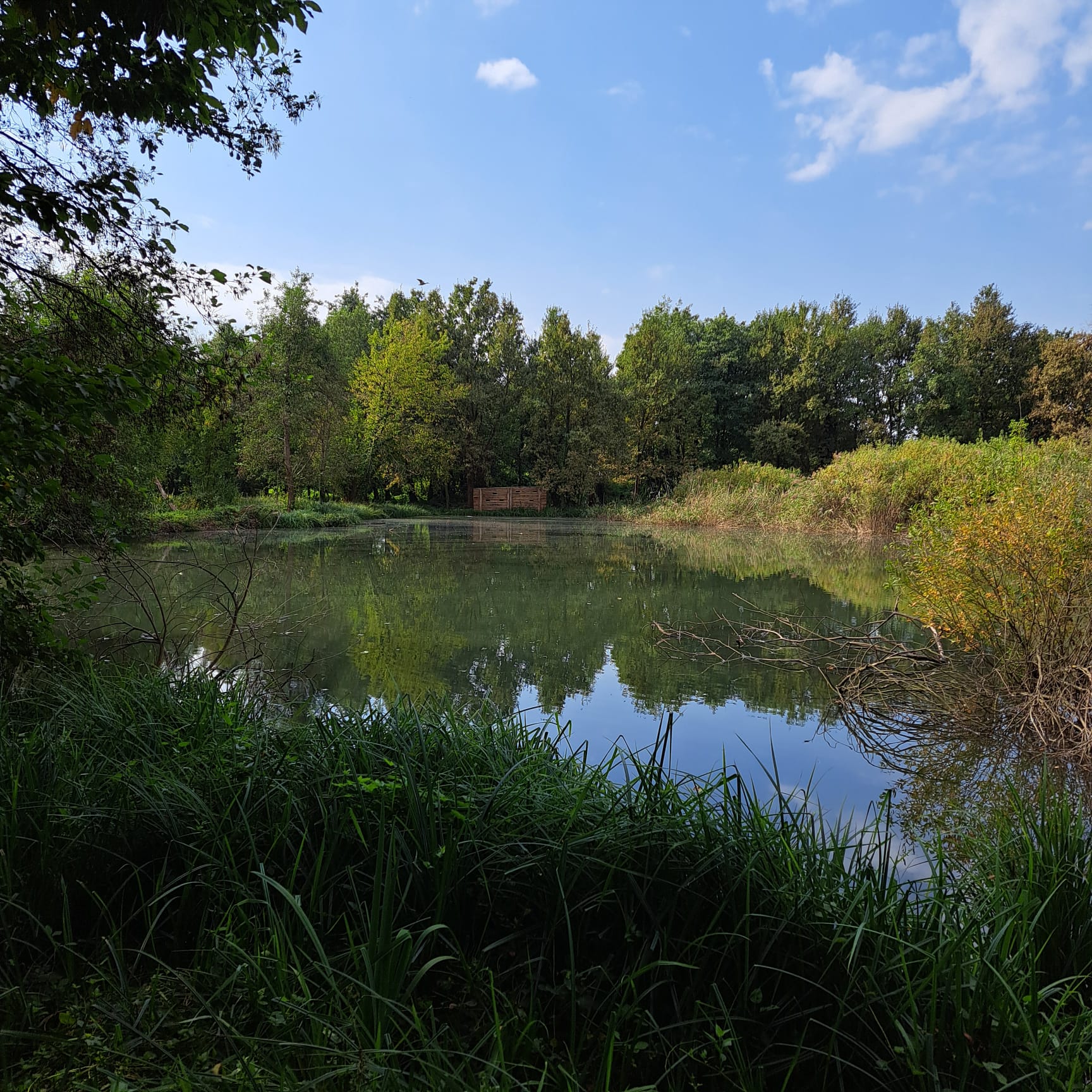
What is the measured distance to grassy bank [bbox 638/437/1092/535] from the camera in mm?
15305

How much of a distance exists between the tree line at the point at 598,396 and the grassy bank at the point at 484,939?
64.5ft

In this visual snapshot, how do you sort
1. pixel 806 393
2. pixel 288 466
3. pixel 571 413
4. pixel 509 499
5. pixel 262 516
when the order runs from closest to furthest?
pixel 262 516 < pixel 288 466 < pixel 571 413 < pixel 509 499 < pixel 806 393

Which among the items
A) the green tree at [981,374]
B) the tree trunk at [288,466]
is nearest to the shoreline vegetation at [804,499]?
the tree trunk at [288,466]

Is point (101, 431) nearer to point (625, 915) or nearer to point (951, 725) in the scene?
point (625, 915)

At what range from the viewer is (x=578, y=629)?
708 centimetres

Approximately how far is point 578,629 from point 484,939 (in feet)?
17.3

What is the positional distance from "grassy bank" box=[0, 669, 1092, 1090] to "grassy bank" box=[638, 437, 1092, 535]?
11.1 m

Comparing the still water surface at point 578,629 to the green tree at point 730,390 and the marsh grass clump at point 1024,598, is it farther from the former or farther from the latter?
the green tree at point 730,390

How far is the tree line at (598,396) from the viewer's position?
22594 millimetres

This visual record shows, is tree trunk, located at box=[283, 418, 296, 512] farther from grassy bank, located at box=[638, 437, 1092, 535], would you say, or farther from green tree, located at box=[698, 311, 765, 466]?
green tree, located at box=[698, 311, 765, 466]

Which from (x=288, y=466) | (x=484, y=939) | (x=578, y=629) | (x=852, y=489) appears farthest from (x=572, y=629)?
(x=288, y=466)

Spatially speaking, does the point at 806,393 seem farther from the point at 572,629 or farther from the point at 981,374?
the point at 572,629

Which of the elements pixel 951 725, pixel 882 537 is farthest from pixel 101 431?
pixel 882 537

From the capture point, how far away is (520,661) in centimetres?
582
